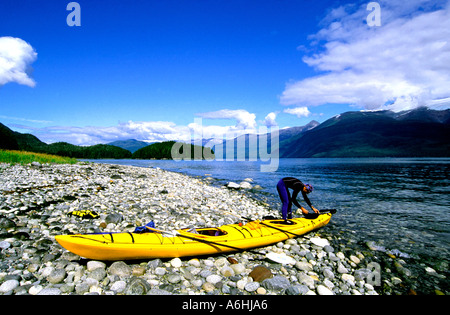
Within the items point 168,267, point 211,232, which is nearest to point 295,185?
point 211,232

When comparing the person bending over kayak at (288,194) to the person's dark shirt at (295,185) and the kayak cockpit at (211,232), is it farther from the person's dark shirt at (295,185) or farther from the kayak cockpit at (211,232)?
the kayak cockpit at (211,232)

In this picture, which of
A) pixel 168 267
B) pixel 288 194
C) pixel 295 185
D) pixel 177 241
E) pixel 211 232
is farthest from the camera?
pixel 288 194

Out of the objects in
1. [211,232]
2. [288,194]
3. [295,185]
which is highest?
[295,185]

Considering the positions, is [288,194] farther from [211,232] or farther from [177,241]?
[177,241]

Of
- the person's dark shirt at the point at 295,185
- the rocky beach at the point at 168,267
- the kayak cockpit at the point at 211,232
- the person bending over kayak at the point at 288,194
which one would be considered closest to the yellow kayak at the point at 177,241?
the kayak cockpit at the point at 211,232

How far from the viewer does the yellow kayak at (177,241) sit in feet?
19.4

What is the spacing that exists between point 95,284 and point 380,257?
9.60 meters

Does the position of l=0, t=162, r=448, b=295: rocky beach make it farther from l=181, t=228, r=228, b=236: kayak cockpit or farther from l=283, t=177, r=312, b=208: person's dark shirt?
l=283, t=177, r=312, b=208: person's dark shirt

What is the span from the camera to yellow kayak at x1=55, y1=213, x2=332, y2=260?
592cm

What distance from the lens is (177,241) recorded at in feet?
22.7

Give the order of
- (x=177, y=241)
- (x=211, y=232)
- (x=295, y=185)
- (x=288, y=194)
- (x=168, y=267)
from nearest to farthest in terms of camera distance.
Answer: (x=168, y=267)
(x=177, y=241)
(x=211, y=232)
(x=295, y=185)
(x=288, y=194)

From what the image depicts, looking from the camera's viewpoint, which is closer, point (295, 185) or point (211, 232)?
point (211, 232)


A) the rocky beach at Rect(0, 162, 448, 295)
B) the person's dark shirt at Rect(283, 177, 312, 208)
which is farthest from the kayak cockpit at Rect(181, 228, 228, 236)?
the person's dark shirt at Rect(283, 177, 312, 208)
